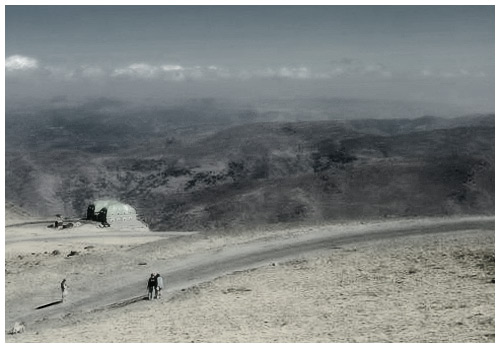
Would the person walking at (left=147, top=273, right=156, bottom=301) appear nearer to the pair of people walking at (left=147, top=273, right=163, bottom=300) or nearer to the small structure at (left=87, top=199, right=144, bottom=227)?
the pair of people walking at (left=147, top=273, right=163, bottom=300)

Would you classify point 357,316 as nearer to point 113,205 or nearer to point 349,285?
point 349,285

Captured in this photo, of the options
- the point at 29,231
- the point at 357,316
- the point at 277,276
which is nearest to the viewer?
the point at 357,316

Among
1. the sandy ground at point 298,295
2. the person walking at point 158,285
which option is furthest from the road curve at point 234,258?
the sandy ground at point 298,295

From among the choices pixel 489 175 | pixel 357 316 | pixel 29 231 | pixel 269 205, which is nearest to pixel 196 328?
pixel 357 316

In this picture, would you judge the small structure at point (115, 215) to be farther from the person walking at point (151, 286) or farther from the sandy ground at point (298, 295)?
the person walking at point (151, 286)

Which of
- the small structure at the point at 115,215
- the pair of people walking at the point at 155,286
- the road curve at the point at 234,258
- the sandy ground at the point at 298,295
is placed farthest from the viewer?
the small structure at the point at 115,215

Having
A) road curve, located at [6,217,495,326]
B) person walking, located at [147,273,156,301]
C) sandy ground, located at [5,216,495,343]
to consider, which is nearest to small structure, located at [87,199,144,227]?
sandy ground, located at [5,216,495,343]
